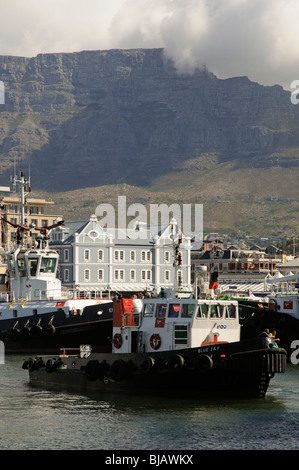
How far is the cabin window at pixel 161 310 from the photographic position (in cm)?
4044

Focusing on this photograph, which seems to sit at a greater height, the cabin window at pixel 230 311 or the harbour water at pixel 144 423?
the cabin window at pixel 230 311

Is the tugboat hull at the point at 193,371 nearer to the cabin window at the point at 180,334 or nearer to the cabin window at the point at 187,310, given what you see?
the cabin window at the point at 180,334

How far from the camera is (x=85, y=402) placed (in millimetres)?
39500

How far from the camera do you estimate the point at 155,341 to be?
40.6 meters

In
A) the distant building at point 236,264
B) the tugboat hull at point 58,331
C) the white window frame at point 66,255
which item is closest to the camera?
the tugboat hull at point 58,331

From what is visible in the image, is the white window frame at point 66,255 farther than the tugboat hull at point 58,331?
Yes

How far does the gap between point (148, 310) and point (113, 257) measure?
268 feet

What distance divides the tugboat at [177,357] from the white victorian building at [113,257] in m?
74.4

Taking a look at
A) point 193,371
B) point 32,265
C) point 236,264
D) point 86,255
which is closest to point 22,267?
point 32,265

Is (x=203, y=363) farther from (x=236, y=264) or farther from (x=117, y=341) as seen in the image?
(x=236, y=264)

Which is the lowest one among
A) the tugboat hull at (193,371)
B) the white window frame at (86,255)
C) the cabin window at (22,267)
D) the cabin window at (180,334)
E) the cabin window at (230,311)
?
the tugboat hull at (193,371)

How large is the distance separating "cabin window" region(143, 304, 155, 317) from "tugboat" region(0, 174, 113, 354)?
Answer: 54.8 feet

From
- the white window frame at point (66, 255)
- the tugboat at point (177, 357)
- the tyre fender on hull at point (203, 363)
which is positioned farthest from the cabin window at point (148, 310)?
the white window frame at point (66, 255)
